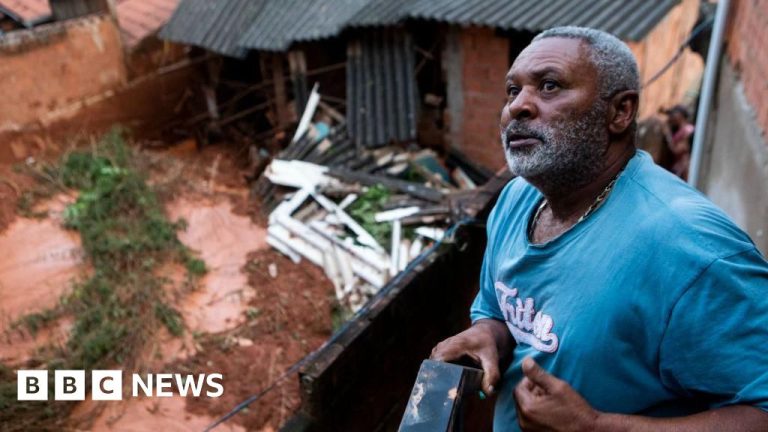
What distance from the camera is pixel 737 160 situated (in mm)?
3668

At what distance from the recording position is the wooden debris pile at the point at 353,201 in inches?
265

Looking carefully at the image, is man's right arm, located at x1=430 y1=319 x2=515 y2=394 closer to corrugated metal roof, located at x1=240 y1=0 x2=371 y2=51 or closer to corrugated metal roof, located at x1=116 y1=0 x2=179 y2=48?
corrugated metal roof, located at x1=240 y1=0 x2=371 y2=51

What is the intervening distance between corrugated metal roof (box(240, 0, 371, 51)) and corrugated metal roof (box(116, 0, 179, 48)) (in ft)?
8.48

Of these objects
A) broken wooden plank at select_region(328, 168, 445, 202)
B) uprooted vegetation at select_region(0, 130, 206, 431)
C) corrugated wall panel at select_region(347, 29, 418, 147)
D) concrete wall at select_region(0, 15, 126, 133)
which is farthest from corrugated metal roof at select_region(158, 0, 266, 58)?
broken wooden plank at select_region(328, 168, 445, 202)

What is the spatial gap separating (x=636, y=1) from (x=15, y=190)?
8.42 meters

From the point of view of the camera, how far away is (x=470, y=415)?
4.04m

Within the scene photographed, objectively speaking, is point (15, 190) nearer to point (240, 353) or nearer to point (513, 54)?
point (240, 353)

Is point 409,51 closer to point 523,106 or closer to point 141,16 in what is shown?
point 141,16

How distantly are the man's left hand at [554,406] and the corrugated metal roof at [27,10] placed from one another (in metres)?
10.1

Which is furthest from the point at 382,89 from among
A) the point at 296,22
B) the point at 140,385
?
the point at 140,385

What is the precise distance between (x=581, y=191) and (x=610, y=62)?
374 mm

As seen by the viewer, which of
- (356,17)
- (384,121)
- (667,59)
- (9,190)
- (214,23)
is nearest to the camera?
(9,190)

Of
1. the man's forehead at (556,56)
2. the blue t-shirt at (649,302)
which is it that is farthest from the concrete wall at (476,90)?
the blue t-shirt at (649,302)

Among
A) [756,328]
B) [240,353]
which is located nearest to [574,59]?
[756,328]
